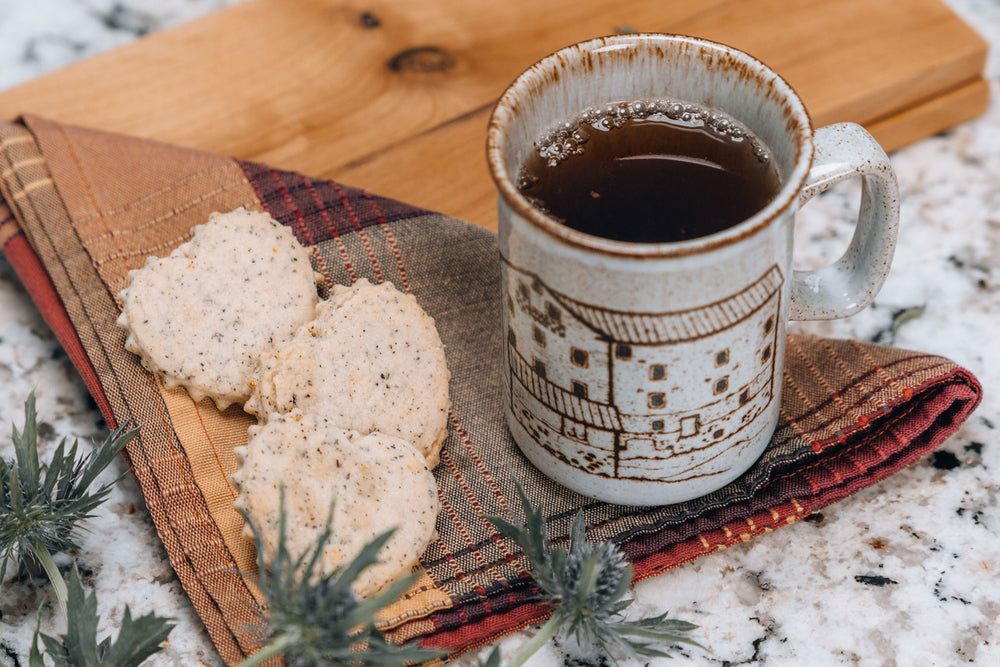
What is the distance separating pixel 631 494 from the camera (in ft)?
3.79

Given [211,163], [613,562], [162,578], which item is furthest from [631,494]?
[211,163]

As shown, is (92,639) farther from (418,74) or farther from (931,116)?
(931,116)

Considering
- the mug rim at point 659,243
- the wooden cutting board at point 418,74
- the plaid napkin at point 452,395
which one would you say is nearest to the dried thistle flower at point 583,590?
the plaid napkin at point 452,395

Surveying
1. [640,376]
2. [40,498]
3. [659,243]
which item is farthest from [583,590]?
[40,498]

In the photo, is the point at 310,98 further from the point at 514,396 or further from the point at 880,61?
the point at 880,61

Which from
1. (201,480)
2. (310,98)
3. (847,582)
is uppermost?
(310,98)

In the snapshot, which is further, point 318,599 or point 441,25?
point 441,25

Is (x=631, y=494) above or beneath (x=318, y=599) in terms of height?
beneath

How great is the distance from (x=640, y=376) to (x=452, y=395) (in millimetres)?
338

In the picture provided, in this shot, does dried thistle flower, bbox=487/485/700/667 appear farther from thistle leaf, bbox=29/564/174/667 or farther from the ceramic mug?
thistle leaf, bbox=29/564/174/667

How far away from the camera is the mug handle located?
3.43 ft

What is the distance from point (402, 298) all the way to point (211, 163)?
0.41m

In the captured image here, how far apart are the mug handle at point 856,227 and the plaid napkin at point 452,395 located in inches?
4.8

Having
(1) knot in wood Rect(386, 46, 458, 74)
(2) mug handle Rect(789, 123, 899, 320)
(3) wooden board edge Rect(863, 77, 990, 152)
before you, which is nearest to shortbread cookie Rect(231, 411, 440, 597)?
(2) mug handle Rect(789, 123, 899, 320)
